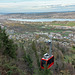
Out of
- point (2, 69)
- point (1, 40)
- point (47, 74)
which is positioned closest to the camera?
point (47, 74)

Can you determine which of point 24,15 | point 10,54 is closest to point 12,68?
point 10,54

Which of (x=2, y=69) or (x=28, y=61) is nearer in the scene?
(x=2, y=69)

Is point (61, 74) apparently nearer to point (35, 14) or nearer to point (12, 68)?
point (12, 68)

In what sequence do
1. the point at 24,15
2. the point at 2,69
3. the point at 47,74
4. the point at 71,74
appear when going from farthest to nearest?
the point at 24,15, the point at 71,74, the point at 2,69, the point at 47,74

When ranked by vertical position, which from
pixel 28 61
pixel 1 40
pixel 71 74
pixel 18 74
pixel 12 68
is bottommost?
pixel 71 74

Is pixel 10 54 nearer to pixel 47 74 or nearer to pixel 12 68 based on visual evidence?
pixel 12 68

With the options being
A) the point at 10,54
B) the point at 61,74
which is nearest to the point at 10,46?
the point at 10,54

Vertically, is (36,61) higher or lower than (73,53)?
higher

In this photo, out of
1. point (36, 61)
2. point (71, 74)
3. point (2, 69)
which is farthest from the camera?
point (36, 61)

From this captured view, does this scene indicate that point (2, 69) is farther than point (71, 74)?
No
